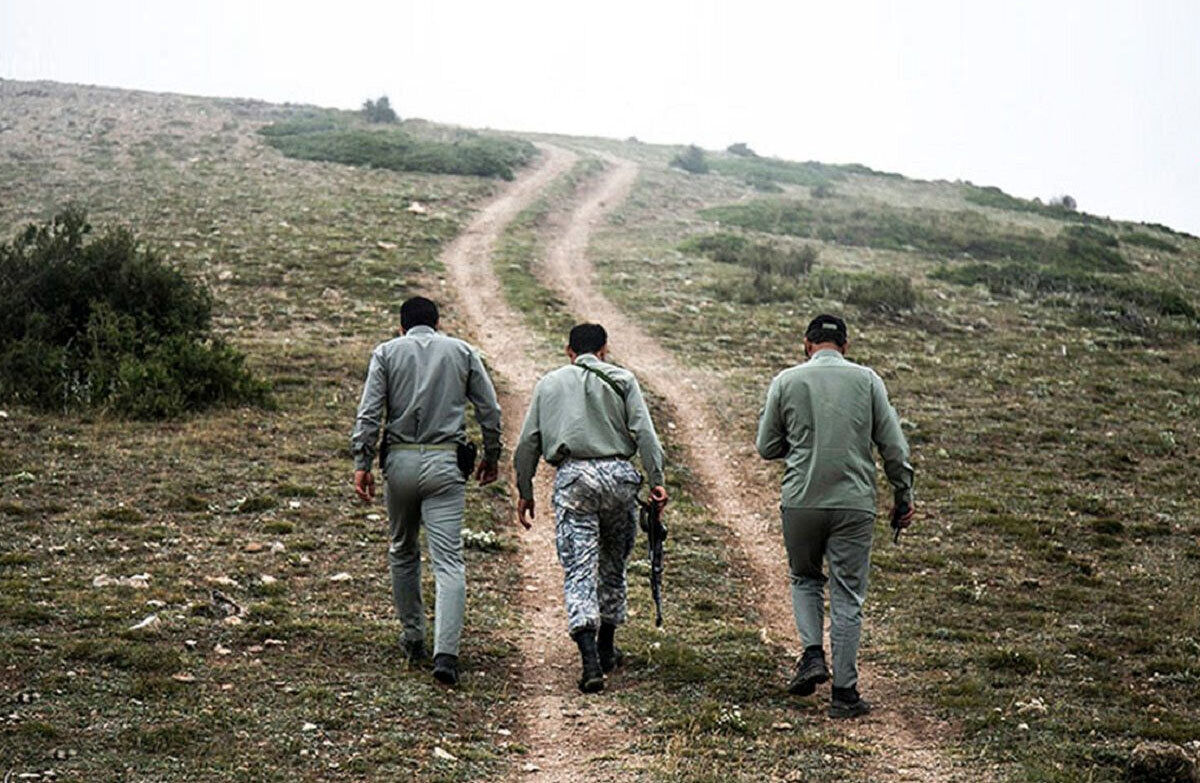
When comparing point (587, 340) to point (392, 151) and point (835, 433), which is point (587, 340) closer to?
point (835, 433)

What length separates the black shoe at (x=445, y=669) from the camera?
7176mm

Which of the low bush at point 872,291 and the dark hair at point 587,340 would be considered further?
the low bush at point 872,291

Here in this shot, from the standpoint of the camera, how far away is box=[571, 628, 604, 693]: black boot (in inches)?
285

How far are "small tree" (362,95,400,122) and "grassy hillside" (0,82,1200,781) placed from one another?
33.1m

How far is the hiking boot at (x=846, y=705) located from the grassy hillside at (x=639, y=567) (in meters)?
0.12

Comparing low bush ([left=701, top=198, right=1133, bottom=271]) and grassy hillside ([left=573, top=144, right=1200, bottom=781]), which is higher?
low bush ([left=701, top=198, right=1133, bottom=271])

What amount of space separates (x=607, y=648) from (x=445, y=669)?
1.18 meters

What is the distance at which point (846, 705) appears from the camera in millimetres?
6996

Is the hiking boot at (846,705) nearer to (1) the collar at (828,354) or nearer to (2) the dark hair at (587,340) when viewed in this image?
(1) the collar at (828,354)

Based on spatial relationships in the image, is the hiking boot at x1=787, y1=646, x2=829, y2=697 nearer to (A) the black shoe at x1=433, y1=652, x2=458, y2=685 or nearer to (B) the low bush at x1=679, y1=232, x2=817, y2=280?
(A) the black shoe at x1=433, y1=652, x2=458, y2=685

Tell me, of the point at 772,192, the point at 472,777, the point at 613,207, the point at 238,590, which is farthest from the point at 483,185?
the point at 472,777

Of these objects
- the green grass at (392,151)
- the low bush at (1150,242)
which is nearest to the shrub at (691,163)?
the green grass at (392,151)

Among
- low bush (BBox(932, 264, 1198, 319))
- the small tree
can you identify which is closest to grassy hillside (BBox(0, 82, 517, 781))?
low bush (BBox(932, 264, 1198, 319))

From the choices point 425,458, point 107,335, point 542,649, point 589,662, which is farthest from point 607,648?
point 107,335
